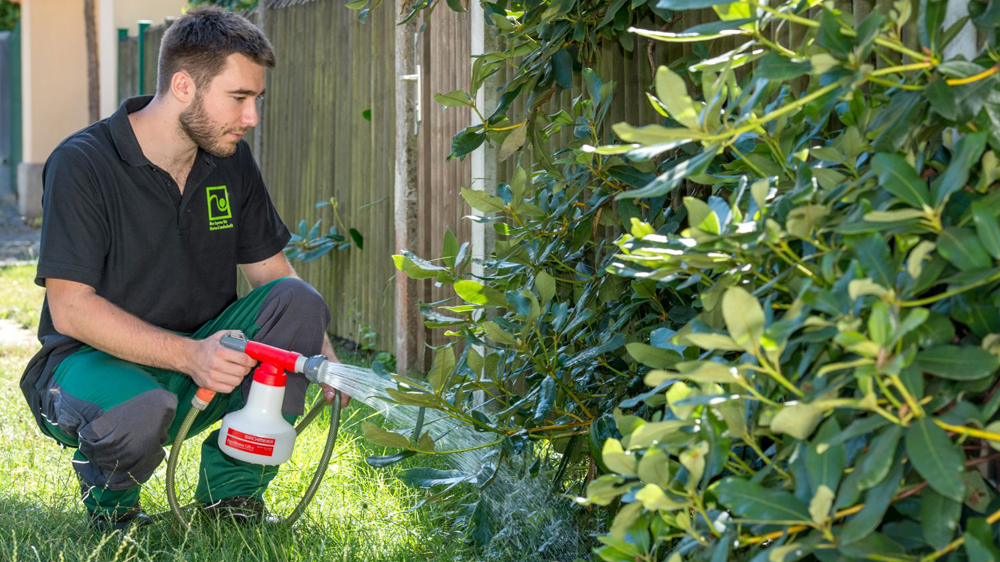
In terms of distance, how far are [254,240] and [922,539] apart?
8.24 ft

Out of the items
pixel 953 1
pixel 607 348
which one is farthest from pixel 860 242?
pixel 607 348

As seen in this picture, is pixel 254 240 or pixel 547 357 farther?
pixel 254 240

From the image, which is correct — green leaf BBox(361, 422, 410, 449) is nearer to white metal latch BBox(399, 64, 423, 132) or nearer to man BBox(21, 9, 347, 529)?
man BBox(21, 9, 347, 529)

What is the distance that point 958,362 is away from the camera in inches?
49.7

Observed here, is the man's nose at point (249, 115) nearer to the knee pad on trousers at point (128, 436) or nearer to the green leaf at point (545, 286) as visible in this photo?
the knee pad on trousers at point (128, 436)

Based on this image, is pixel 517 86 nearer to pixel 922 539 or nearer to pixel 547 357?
pixel 547 357

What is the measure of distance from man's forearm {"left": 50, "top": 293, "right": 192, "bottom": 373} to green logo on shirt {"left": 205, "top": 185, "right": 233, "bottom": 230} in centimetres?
53

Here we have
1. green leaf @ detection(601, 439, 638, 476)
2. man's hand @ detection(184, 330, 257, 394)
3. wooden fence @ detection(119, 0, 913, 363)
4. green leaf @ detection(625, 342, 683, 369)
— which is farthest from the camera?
wooden fence @ detection(119, 0, 913, 363)

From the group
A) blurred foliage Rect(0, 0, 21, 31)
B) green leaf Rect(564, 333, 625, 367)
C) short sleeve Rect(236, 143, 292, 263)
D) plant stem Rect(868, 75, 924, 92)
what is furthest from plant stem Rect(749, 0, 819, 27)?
blurred foliage Rect(0, 0, 21, 31)

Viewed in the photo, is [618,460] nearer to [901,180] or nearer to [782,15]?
[901,180]

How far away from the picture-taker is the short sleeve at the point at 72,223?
2.79 metres

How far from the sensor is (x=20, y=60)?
15086 millimetres

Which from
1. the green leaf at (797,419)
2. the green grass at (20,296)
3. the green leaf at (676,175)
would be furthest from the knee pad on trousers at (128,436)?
the green grass at (20,296)

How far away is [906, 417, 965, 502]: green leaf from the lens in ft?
3.92
